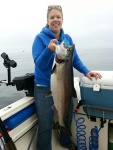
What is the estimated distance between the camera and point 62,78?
2.34 metres

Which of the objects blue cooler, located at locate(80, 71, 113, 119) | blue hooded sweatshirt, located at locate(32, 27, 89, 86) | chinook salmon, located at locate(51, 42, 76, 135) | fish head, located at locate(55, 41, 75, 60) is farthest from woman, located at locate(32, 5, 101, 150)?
fish head, located at locate(55, 41, 75, 60)

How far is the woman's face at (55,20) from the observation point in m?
Answer: 2.69

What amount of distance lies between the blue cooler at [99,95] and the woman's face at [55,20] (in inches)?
32.0

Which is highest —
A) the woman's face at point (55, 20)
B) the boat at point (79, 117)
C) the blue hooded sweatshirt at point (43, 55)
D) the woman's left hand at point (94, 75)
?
the woman's face at point (55, 20)

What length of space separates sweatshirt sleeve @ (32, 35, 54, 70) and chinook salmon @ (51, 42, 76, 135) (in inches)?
5.9

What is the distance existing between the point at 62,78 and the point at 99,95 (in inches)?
27.1

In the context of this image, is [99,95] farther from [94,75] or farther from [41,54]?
[41,54]

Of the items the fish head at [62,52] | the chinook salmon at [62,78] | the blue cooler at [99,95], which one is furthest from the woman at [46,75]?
the fish head at [62,52]

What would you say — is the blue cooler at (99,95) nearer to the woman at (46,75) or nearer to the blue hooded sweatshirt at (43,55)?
the woman at (46,75)

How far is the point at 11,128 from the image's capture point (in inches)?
99.9

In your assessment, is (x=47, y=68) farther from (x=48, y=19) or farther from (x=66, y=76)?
(x=48, y=19)

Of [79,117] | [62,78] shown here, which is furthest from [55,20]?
[79,117]

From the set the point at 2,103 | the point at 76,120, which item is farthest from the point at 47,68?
the point at 2,103

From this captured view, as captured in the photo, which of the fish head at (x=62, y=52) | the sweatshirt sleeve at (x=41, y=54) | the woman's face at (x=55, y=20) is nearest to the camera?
the fish head at (x=62, y=52)
